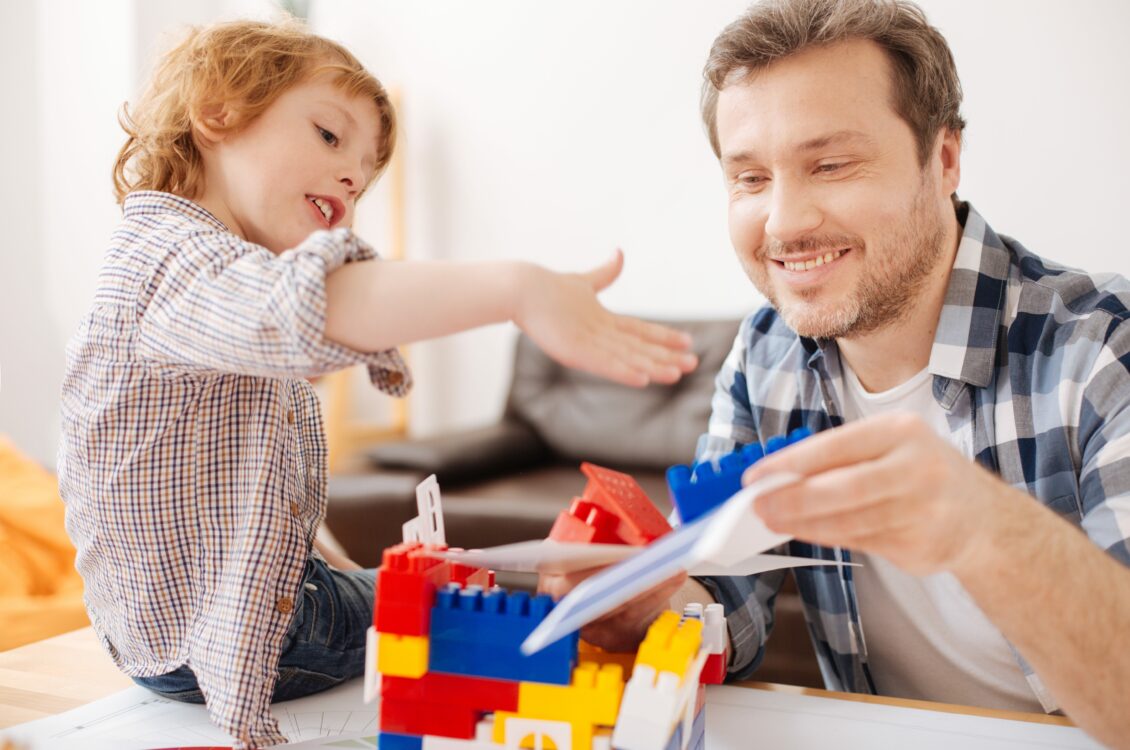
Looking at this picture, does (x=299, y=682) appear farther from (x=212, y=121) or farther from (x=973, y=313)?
(x=973, y=313)

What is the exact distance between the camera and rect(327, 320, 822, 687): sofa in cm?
243

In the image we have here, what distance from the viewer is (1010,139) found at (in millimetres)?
2846

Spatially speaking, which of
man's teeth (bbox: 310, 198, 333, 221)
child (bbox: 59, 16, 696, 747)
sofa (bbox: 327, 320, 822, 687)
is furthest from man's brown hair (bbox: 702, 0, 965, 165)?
sofa (bbox: 327, 320, 822, 687)

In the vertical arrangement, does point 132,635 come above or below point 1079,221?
below

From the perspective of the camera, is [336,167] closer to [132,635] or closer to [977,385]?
[132,635]

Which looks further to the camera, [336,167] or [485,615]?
[336,167]

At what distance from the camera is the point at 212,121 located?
980mm

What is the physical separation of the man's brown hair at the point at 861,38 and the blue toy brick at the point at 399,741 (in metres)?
0.90

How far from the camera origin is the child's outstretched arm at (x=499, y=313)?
640mm

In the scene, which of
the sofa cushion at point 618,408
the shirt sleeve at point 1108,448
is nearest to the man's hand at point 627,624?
the shirt sleeve at point 1108,448

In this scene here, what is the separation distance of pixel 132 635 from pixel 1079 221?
2.80 metres

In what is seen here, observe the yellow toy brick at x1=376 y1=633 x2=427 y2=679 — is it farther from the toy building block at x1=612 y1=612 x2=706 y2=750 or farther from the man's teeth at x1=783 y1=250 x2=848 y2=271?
the man's teeth at x1=783 y1=250 x2=848 y2=271

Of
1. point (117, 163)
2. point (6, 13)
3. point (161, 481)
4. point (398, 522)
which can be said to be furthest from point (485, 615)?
point (6, 13)

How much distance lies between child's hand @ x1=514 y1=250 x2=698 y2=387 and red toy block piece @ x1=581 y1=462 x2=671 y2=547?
0.36 ft
